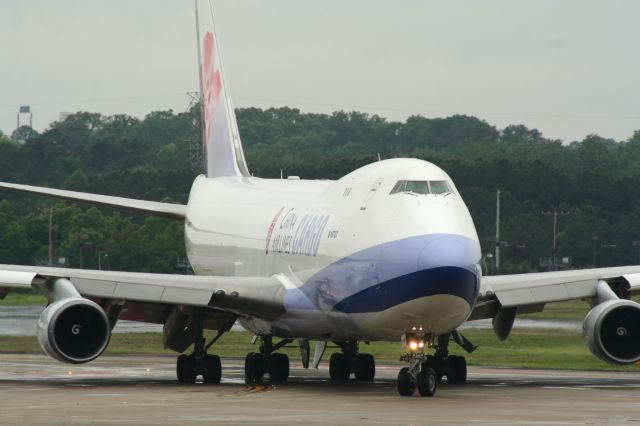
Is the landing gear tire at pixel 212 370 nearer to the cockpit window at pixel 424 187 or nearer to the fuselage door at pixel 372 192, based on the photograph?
the fuselage door at pixel 372 192

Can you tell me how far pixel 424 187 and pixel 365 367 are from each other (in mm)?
7310

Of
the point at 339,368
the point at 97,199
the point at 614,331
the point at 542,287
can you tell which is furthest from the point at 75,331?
the point at 614,331

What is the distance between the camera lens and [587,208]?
103875 millimetres

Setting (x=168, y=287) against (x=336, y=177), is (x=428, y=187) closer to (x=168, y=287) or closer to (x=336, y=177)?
(x=168, y=287)

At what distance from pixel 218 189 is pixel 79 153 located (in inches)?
3738

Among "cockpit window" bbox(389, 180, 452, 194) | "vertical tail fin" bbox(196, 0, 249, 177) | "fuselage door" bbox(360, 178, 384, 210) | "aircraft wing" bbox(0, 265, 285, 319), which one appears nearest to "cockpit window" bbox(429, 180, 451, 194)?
A: "cockpit window" bbox(389, 180, 452, 194)

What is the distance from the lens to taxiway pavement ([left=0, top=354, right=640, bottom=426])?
24109mm

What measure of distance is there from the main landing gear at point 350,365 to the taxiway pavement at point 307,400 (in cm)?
34

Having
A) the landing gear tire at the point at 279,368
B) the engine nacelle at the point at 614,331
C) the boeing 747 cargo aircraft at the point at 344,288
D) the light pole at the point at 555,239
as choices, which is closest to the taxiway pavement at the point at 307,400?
the landing gear tire at the point at 279,368

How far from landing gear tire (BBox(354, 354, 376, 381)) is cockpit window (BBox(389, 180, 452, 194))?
22.8 feet

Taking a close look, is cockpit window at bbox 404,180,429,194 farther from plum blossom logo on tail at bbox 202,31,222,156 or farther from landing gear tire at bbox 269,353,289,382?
plum blossom logo on tail at bbox 202,31,222,156

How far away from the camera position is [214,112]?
45.5 metres

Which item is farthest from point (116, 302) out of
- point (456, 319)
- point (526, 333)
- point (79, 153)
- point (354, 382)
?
point (79, 153)

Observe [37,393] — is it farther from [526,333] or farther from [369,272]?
[526,333]
